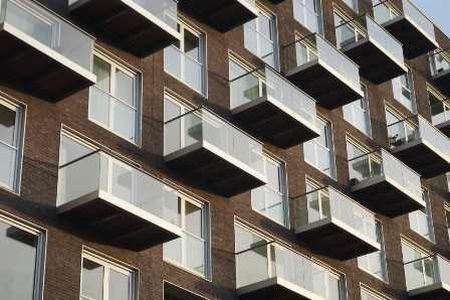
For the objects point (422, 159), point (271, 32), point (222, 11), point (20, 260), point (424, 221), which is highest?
point (271, 32)

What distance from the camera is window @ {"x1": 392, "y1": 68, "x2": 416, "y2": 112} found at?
127 feet

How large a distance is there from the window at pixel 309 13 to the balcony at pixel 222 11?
468 centimetres

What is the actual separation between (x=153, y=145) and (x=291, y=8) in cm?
1052

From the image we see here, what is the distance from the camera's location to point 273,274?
85.9 ft

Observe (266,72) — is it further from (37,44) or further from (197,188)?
(37,44)

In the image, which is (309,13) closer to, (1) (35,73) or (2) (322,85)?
(2) (322,85)

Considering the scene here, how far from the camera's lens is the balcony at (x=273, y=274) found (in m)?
25.5

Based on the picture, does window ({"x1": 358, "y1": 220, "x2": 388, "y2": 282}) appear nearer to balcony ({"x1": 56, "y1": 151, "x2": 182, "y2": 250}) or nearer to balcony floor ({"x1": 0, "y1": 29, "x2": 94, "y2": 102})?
balcony ({"x1": 56, "y1": 151, "x2": 182, "y2": 250})

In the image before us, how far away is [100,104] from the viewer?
80.0 feet

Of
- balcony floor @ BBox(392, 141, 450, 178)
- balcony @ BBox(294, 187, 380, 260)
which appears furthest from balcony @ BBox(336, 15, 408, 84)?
balcony @ BBox(294, 187, 380, 260)

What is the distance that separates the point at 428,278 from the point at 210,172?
1061 cm

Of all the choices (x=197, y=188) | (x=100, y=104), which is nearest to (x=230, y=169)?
(x=197, y=188)

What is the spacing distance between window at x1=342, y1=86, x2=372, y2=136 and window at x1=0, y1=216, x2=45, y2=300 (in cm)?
1566

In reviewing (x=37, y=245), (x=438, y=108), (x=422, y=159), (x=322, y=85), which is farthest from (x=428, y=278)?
(x=37, y=245)
